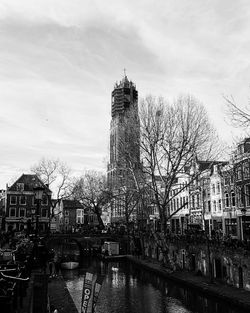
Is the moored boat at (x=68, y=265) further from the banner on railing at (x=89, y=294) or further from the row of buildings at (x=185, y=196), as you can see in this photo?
the banner on railing at (x=89, y=294)

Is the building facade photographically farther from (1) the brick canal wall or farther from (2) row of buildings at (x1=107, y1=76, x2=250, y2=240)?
(1) the brick canal wall

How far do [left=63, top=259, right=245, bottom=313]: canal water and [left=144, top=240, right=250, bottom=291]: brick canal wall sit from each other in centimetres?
363

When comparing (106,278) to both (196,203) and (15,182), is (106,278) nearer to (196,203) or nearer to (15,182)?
(196,203)

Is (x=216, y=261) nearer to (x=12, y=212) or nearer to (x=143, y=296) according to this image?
(x=143, y=296)

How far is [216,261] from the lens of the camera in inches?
1361

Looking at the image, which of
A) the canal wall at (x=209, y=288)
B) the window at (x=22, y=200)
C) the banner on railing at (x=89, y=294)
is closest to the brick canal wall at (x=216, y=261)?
the canal wall at (x=209, y=288)

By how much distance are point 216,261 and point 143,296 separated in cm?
881

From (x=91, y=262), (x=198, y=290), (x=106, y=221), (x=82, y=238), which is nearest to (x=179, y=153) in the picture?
(x=198, y=290)

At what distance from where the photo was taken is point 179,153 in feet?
114

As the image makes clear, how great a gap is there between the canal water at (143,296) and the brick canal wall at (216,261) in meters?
3.63

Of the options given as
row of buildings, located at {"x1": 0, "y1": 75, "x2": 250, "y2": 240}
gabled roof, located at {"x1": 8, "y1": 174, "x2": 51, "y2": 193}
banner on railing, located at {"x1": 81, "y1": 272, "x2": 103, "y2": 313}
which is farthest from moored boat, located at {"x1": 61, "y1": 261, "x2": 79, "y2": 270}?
banner on railing, located at {"x1": 81, "y1": 272, "x2": 103, "y2": 313}

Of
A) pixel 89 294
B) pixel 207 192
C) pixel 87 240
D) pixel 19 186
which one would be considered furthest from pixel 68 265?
pixel 89 294

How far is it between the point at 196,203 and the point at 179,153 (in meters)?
27.0

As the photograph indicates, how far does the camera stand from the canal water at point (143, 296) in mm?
25781
